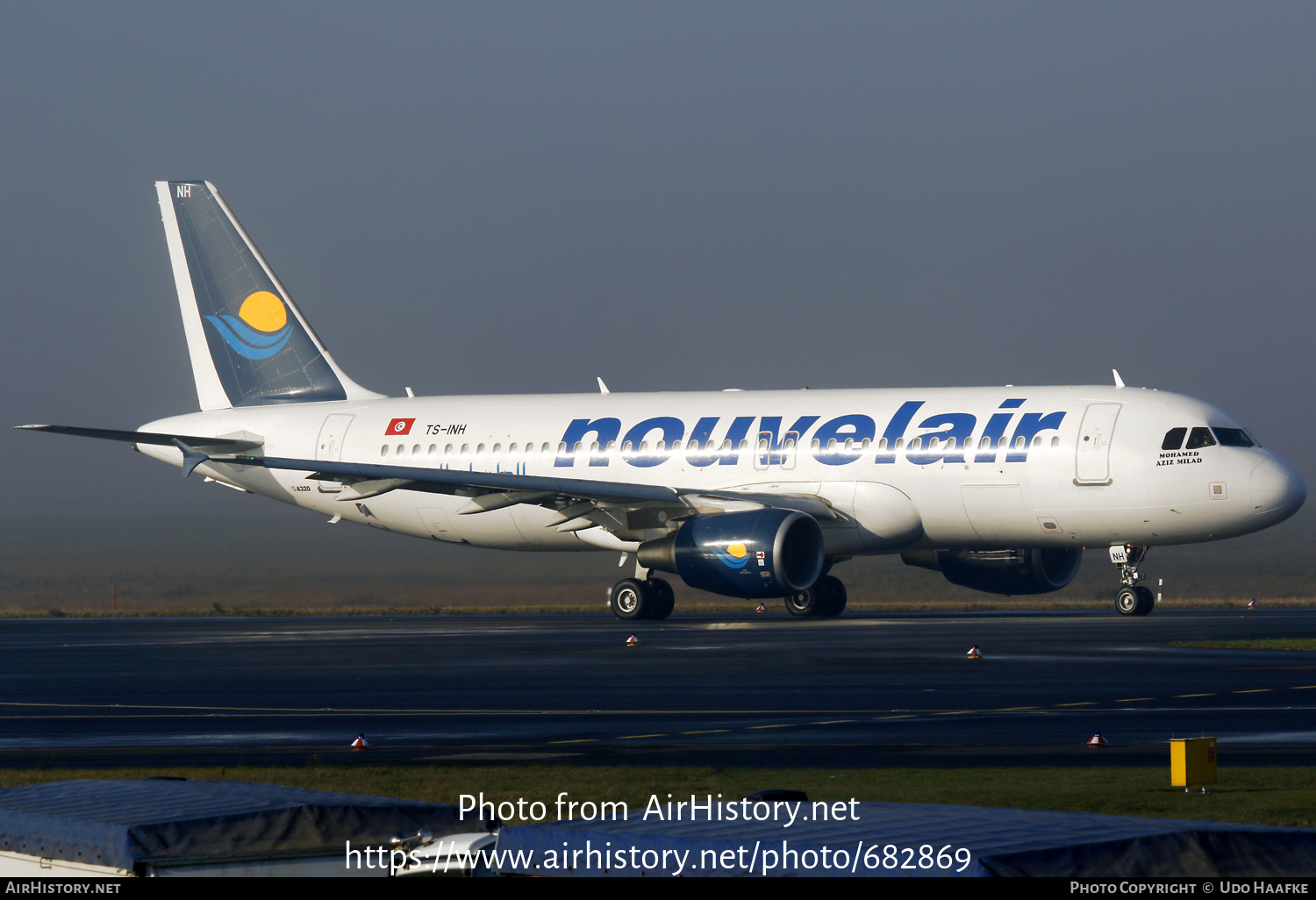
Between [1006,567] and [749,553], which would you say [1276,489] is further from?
[749,553]

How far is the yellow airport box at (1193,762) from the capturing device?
11.4 meters

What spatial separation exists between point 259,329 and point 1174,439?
24.4 metres

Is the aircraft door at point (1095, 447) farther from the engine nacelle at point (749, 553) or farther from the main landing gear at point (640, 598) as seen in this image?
the main landing gear at point (640, 598)

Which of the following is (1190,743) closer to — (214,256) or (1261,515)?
(1261,515)

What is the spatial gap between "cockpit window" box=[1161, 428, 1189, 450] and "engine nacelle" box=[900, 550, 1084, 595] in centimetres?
559

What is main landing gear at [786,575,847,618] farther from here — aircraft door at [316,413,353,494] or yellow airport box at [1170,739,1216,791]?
yellow airport box at [1170,739,1216,791]

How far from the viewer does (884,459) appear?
118ft

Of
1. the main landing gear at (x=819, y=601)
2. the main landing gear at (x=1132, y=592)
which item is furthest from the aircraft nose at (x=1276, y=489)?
the main landing gear at (x=819, y=601)

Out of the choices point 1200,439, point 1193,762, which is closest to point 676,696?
point 1193,762

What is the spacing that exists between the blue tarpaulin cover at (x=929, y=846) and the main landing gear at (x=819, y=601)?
1357 inches

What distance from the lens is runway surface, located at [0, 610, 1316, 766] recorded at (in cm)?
1476

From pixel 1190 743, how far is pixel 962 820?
7920mm

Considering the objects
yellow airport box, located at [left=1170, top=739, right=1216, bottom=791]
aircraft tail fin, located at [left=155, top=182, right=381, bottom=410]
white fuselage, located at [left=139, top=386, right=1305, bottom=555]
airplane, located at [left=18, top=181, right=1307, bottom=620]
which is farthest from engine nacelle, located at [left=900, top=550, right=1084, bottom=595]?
yellow airport box, located at [left=1170, top=739, right=1216, bottom=791]

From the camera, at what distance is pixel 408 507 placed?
43031mm
